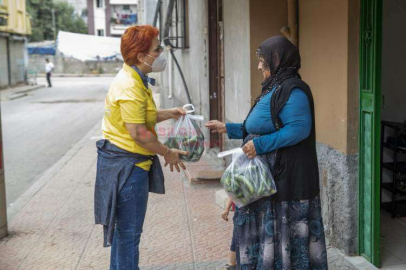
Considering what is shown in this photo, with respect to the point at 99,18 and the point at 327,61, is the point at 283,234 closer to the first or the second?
the point at 327,61

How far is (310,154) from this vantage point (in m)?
3.26

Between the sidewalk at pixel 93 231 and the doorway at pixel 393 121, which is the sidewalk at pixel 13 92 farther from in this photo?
the doorway at pixel 393 121

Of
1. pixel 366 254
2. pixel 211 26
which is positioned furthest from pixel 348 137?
pixel 211 26

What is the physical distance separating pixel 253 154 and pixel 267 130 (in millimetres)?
171

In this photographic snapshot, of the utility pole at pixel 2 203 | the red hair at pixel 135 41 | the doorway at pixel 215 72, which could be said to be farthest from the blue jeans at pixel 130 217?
the doorway at pixel 215 72

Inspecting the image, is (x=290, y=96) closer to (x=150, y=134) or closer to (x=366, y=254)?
(x=150, y=134)

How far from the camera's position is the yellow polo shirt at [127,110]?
3.34 metres

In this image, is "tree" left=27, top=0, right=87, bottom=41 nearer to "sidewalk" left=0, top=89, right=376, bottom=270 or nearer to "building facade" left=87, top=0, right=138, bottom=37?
"building facade" left=87, top=0, right=138, bottom=37

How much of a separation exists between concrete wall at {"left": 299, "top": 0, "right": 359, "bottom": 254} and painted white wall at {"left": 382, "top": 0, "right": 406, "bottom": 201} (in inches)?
40.5

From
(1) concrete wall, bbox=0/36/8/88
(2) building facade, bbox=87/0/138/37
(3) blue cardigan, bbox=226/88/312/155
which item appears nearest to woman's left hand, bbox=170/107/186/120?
(3) blue cardigan, bbox=226/88/312/155

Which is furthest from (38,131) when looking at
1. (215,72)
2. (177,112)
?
(177,112)

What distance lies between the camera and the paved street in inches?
369

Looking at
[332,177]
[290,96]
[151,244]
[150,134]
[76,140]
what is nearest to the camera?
[290,96]

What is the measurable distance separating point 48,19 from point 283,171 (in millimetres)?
71088
